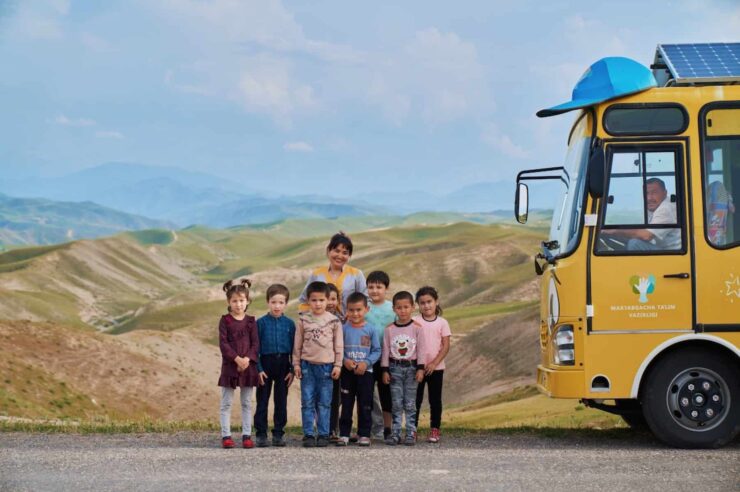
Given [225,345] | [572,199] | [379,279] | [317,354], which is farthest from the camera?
[379,279]

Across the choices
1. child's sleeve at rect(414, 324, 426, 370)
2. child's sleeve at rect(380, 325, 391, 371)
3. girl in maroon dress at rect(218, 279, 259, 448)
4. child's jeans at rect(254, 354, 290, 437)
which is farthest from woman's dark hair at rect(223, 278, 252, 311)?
child's sleeve at rect(414, 324, 426, 370)

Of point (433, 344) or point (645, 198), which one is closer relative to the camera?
point (645, 198)

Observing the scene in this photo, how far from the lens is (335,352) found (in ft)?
35.1

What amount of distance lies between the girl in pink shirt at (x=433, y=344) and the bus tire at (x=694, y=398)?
2.45 m

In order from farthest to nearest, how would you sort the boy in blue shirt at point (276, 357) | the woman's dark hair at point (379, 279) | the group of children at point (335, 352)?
the woman's dark hair at point (379, 279) → the boy in blue shirt at point (276, 357) → the group of children at point (335, 352)

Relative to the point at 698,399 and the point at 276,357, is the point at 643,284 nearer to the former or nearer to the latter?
the point at 698,399

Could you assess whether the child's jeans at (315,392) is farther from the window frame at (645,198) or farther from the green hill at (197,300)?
the green hill at (197,300)

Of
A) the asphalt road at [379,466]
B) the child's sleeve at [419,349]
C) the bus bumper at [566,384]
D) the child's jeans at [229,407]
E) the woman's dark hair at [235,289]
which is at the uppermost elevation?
the woman's dark hair at [235,289]

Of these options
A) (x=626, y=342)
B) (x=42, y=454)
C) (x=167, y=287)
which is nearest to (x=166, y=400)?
(x=42, y=454)

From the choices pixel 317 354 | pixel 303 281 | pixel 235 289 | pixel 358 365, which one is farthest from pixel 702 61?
pixel 303 281

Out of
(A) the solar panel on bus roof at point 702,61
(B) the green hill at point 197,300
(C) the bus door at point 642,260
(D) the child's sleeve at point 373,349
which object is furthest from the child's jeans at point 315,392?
(B) the green hill at point 197,300

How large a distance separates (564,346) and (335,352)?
267 cm

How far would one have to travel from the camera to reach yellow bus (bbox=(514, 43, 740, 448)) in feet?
32.5

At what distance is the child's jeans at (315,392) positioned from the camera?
34.9 feet
